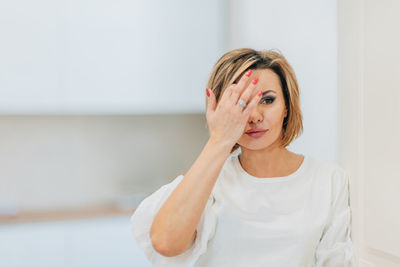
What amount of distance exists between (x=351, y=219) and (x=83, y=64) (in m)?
1.65

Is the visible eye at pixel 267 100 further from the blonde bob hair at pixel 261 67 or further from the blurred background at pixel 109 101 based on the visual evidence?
the blurred background at pixel 109 101

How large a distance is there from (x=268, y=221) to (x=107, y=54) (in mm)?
1464

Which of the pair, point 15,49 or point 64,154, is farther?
point 64,154

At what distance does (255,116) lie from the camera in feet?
3.90

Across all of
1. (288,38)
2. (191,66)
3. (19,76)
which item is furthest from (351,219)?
(19,76)

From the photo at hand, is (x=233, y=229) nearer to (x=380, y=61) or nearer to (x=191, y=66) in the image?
(x=380, y=61)

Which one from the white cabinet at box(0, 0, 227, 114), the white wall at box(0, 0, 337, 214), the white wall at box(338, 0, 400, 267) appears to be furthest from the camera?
the white cabinet at box(0, 0, 227, 114)

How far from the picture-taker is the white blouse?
1.15 m

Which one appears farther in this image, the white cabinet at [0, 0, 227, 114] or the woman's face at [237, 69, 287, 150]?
the white cabinet at [0, 0, 227, 114]

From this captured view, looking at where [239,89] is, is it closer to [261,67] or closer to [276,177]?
[261,67]

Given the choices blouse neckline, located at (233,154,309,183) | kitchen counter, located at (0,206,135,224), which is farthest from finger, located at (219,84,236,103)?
kitchen counter, located at (0,206,135,224)

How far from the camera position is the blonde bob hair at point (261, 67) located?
1228mm

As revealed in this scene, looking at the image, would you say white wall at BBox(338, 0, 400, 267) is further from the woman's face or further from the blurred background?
the blurred background

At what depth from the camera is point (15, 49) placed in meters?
2.16
